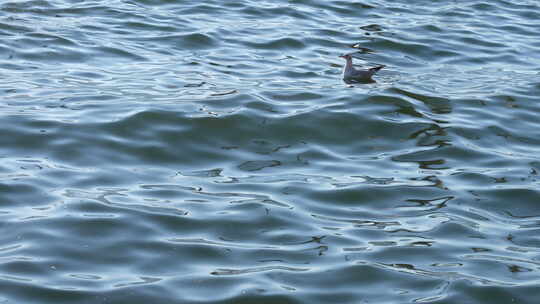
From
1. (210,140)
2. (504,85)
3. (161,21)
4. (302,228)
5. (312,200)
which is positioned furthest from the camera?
(161,21)

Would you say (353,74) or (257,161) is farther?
(353,74)

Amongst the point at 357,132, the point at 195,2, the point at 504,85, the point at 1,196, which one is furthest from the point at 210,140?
the point at 195,2

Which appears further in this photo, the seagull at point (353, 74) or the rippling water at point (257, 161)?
the seagull at point (353, 74)

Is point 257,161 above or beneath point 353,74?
above

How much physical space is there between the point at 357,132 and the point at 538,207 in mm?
2647

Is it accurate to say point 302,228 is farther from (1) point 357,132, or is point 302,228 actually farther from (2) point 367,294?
(1) point 357,132

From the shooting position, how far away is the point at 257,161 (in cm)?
946

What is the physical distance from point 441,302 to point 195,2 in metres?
11.3

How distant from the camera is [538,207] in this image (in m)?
8.70

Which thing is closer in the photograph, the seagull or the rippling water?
the rippling water

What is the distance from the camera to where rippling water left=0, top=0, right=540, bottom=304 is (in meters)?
6.89

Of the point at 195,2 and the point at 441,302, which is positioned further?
the point at 195,2

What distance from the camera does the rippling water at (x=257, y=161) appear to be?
22.6 feet

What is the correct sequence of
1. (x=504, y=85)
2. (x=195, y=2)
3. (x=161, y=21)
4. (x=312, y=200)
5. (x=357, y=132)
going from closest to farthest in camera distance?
(x=312, y=200)
(x=357, y=132)
(x=504, y=85)
(x=161, y=21)
(x=195, y=2)
